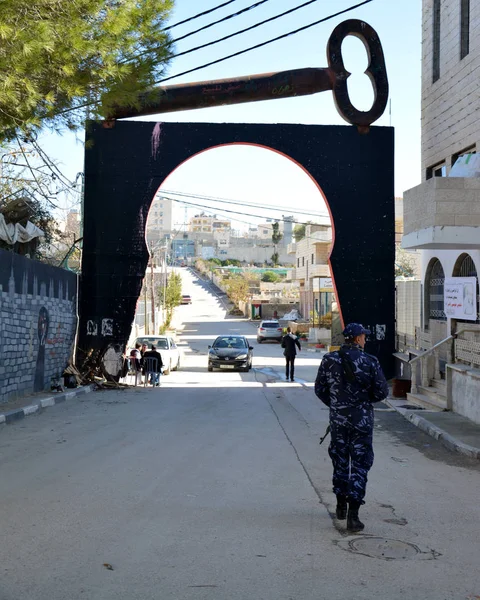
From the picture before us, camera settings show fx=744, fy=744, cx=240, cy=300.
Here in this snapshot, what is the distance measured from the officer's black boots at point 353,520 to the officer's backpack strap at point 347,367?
102 cm

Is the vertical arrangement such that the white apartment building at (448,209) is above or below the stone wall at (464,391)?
above

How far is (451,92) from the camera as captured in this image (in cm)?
1916

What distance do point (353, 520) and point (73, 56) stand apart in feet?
21.4

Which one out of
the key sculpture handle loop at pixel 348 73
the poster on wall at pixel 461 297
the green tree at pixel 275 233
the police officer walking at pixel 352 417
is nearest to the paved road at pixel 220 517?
the police officer walking at pixel 352 417

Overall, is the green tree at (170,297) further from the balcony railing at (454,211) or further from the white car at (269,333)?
the balcony railing at (454,211)

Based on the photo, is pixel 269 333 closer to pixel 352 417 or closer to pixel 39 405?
pixel 39 405

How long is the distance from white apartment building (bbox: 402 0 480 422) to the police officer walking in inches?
292

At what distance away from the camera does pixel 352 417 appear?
632cm

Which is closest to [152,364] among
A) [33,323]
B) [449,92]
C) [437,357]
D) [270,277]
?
[33,323]

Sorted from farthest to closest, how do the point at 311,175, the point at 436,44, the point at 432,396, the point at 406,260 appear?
the point at 406,260, the point at 311,175, the point at 436,44, the point at 432,396

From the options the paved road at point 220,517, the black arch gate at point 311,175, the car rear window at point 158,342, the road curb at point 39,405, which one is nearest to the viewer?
the paved road at point 220,517

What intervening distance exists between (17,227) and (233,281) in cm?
7557

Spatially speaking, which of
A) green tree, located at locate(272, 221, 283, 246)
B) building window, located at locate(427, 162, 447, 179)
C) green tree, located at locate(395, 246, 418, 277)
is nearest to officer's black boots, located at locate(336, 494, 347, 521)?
building window, located at locate(427, 162, 447, 179)

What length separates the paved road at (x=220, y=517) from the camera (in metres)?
4.75
